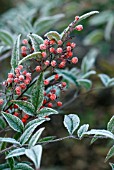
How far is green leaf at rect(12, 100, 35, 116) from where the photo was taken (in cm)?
87

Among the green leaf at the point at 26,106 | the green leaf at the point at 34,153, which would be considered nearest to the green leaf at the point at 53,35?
the green leaf at the point at 26,106

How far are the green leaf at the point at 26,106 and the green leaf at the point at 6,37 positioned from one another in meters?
0.44

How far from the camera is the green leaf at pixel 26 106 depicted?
34.2 inches

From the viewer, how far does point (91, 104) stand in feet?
6.70

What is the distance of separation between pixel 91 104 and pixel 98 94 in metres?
0.07

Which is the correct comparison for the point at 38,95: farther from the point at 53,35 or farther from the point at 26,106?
the point at 53,35

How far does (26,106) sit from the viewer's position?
0.88m

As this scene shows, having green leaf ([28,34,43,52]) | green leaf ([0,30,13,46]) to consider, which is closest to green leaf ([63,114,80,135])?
green leaf ([28,34,43,52])

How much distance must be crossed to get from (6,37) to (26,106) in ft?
1.47

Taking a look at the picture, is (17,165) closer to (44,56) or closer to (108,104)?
(44,56)

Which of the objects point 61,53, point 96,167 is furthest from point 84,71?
point 96,167

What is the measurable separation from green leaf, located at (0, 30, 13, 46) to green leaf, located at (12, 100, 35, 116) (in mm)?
440

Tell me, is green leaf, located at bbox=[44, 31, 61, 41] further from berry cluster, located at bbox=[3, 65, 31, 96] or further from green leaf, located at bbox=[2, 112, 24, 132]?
green leaf, located at bbox=[2, 112, 24, 132]

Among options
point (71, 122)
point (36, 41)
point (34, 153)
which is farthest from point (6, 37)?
point (34, 153)
